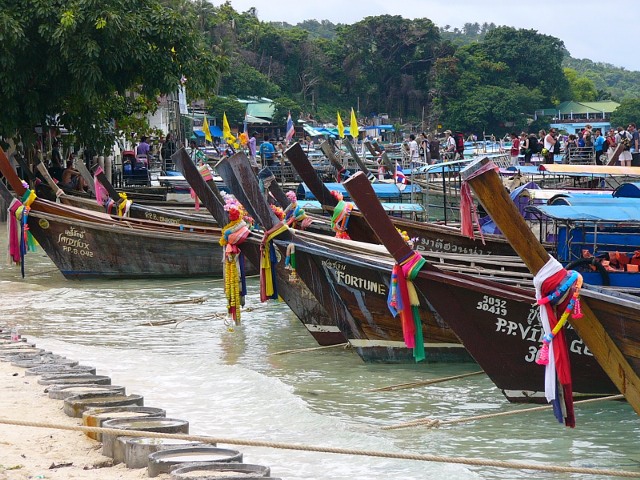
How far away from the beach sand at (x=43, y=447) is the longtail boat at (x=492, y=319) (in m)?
3.01

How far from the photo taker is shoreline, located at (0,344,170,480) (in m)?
6.02

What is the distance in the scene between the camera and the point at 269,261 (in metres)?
11.8

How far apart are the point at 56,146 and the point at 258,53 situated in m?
56.4

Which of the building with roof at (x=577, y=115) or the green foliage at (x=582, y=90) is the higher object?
the green foliage at (x=582, y=90)

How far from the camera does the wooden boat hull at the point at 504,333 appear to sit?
28.9 ft

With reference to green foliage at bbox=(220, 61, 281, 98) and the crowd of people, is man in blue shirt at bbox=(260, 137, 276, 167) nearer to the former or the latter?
the crowd of people

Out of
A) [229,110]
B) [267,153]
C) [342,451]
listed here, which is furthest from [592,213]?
[229,110]

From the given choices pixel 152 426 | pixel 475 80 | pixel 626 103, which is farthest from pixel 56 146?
pixel 626 103

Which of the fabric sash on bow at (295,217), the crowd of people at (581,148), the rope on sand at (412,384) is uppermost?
the crowd of people at (581,148)

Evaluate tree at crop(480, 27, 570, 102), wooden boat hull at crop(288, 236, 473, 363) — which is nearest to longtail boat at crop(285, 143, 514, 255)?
wooden boat hull at crop(288, 236, 473, 363)

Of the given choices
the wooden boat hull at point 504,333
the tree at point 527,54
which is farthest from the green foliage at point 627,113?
the wooden boat hull at point 504,333

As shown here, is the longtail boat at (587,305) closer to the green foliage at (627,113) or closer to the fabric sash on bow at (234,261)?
the fabric sash on bow at (234,261)

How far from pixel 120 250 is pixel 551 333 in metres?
12.0

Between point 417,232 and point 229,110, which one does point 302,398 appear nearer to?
point 417,232
